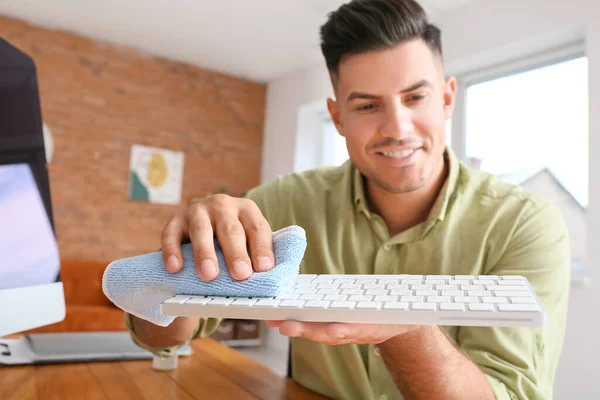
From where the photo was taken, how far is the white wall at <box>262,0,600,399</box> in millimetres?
2373

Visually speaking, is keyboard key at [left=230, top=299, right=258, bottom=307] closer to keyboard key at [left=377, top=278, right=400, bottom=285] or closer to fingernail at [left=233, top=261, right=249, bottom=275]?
fingernail at [left=233, top=261, right=249, bottom=275]

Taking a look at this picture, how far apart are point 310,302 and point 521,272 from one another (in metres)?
0.54

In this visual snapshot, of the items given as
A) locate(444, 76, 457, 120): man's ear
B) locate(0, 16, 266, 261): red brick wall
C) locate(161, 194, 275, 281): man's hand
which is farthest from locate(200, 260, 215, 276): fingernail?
locate(0, 16, 266, 261): red brick wall

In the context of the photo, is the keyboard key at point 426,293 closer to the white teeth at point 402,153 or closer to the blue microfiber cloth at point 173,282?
the blue microfiber cloth at point 173,282

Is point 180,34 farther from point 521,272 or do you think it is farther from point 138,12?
point 521,272

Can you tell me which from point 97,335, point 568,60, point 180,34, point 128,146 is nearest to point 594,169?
point 568,60

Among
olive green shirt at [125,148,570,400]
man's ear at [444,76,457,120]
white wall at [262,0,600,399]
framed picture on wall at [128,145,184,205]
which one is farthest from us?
framed picture on wall at [128,145,184,205]

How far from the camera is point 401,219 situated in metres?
1.10

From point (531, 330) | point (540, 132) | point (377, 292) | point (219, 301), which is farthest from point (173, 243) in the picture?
point (540, 132)

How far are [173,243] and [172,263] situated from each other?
0.04 meters

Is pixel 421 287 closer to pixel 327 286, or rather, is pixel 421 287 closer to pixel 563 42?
pixel 327 286

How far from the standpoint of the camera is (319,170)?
1295mm

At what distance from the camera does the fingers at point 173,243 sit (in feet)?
1.72

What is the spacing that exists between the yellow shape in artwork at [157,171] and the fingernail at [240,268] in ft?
13.3
